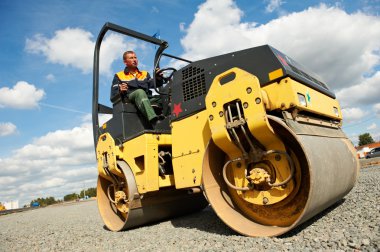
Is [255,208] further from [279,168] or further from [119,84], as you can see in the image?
[119,84]

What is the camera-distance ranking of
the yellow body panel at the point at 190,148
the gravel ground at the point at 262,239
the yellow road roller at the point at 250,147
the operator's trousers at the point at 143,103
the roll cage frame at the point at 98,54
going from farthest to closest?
the roll cage frame at the point at 98,54 → the operator's trousers at the point at 143,103 → the yellow body panel at the point at 190,148 → the yellow road roller at the point at 250,147 → the gravel ground at the point at 262,239

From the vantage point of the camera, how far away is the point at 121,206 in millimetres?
4449

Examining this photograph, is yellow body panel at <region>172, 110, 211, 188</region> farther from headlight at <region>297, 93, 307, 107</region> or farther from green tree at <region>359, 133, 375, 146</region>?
green tree at <region>359, 133, 375, 146</region>

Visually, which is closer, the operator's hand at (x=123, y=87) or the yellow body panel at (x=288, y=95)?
the yellow body panel at (x=288, y=95)

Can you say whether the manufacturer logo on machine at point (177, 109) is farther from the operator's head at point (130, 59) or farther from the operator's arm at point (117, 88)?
the operator's head at point (130, 59)

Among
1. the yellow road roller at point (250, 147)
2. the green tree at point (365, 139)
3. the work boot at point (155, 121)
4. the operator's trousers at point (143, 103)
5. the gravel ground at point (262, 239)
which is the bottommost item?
the gravel ground at point (262, 239)

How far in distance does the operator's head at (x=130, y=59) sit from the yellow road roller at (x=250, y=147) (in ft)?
4.01

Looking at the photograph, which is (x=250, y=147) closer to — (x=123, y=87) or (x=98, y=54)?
(x=123, y=87)

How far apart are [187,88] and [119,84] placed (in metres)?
1.32

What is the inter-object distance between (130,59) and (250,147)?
276 cm

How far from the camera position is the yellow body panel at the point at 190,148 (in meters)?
3.36

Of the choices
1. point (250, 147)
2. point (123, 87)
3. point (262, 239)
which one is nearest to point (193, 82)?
point (250, 147)

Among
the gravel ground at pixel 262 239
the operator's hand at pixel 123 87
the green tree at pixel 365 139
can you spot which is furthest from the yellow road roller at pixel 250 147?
the green tree at pixel 365 139

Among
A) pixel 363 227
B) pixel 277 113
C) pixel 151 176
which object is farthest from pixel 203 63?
pixel 363 227
